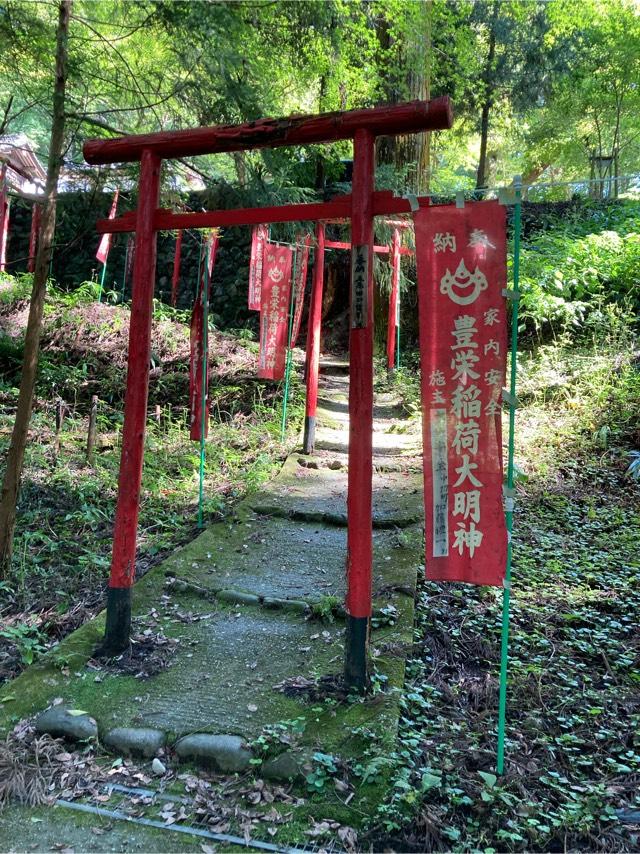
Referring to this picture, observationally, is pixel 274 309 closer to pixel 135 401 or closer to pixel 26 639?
pixel 135 401

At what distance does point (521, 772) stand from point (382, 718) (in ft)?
2.25

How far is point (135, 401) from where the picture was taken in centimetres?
400

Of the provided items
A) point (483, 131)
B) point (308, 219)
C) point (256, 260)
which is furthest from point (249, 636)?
point (483, 131)

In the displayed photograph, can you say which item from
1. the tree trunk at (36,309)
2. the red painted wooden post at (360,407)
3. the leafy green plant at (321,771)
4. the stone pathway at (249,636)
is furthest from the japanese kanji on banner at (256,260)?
the leafy green plant at (321,771)

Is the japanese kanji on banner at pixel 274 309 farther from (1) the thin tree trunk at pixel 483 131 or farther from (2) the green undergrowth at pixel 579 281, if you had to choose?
(1) the thin tree trunk at pixel 483 131

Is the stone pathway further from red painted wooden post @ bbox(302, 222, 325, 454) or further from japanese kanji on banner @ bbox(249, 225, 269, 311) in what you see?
japanese kanji on banner @ bbox(249, 225, 269, 311)

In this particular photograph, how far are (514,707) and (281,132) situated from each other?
350 cm

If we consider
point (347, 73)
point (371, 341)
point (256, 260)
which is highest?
point (347, 73)

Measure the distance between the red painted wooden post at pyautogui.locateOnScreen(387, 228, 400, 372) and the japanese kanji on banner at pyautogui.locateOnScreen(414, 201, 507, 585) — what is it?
→ 7620mm

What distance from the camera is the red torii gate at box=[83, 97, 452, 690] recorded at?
3482 mm

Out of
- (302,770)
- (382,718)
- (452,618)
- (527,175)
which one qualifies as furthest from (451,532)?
(527,175)

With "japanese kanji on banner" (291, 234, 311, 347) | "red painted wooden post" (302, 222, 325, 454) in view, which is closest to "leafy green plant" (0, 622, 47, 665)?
"red painted wooden post" (302, 222, 325, 454)

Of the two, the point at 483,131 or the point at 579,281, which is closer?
the point at 579,281

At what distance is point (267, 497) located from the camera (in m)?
6.42
